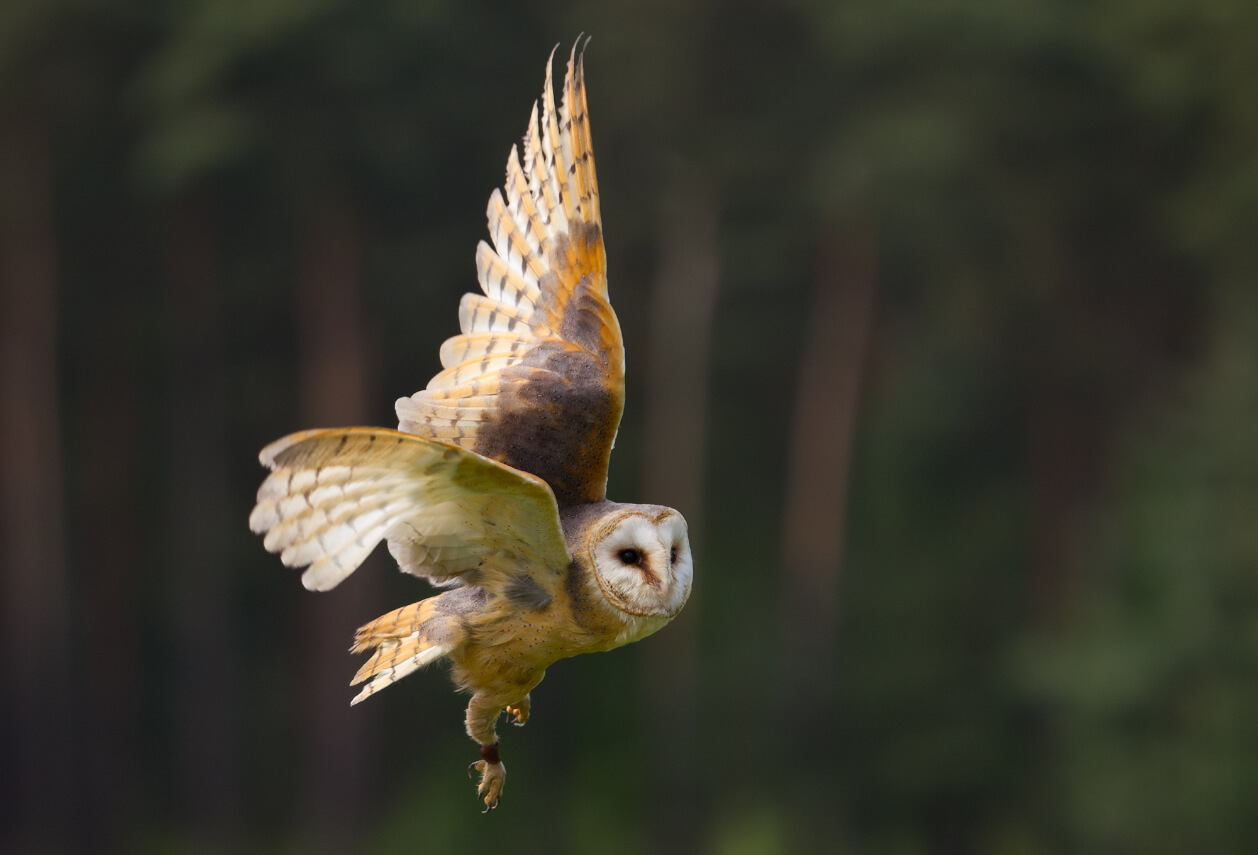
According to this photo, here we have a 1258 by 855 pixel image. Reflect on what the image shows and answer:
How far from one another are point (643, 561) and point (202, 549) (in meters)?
11.4

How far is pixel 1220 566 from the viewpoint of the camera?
1133cm

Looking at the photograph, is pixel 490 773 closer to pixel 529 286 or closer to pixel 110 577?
pixel 529 286

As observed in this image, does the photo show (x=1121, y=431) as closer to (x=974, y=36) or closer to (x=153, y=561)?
(x=974, y=36)

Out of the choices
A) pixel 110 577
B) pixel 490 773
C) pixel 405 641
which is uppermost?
pixel 405 641

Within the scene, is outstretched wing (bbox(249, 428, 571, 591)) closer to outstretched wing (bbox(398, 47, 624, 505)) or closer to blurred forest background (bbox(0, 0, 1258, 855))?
outstretched wing (bbox(398, 47, 624, 505))

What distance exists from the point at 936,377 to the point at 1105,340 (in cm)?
163

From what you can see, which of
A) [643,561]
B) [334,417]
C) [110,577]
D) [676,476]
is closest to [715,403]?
[676,476]

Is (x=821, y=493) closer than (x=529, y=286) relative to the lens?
No

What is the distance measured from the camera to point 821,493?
13477mm

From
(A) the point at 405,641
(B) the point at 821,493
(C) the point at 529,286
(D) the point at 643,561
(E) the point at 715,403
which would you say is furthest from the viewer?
(E) the point at 715,403

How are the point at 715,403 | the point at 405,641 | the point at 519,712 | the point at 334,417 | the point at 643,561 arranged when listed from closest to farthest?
the point at 643,561 → the point at 405,641 → the point at 519,712 → the point at 334,417 → the point at 715,403

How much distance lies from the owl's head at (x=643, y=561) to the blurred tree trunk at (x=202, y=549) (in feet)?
35.8

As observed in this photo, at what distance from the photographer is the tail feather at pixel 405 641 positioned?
8.86 ft

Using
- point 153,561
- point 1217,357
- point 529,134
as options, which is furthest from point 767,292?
point 529,134
